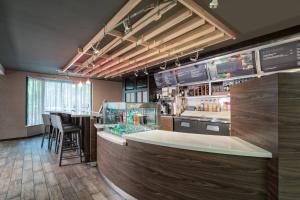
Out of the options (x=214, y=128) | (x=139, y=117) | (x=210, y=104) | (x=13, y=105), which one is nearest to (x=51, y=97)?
(x=13, y=105)

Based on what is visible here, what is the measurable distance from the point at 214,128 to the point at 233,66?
1.44 metres

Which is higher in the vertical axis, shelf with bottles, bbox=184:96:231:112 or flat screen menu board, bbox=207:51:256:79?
flat screen menu board, bbox=207:51:256:79

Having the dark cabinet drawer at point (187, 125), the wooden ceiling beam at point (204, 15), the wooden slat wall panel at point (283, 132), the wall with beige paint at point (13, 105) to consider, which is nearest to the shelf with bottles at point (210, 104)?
the dark cabinet drawer at point (187, 125)

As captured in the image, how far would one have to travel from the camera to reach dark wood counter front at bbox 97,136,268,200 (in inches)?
52.3

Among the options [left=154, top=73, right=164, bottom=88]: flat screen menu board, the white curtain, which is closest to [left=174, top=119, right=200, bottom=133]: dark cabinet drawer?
[left=154, top=73, right=164, bottom=88]: flat screen menu board

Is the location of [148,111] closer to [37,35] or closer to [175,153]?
[175,153]

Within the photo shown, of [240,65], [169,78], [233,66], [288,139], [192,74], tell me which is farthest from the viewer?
[169,78]

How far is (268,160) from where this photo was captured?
124cm

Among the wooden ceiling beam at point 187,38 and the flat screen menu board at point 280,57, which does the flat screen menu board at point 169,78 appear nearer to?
the wooden ceiling beam at point 187,38

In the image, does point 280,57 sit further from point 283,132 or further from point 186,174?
point 186,174

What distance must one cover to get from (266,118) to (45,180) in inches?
134

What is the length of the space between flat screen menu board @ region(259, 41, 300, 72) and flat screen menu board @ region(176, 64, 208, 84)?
4.45ft

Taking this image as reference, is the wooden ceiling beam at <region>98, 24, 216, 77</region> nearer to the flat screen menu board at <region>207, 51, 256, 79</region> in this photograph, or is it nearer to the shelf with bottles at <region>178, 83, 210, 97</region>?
the flat screen menu board at <region>207, 51, 256, 79</region>

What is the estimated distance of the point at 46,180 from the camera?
295 cm
